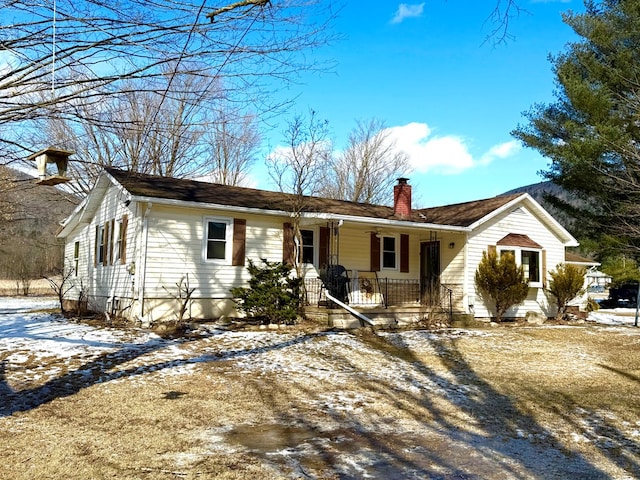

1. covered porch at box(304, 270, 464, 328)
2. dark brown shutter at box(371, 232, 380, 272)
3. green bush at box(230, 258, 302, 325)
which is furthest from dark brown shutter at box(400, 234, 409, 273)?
green bush at box(230, 258, 302, 325)

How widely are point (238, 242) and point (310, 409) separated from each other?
775cm

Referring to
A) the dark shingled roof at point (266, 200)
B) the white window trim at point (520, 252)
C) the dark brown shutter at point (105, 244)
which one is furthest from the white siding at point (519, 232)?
the dark brown shutter at point (105, 244)

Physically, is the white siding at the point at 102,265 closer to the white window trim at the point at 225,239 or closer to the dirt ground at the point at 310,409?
the white window trim at the point at 225,239

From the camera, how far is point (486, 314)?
616 inches

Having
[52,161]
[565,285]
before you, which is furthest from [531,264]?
[52,161]

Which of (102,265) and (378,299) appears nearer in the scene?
(102,265)

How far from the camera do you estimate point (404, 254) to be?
16469mm

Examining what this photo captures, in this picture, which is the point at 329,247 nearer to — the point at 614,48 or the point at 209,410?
the point at 209,410


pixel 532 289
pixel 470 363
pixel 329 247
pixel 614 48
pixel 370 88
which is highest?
pixel 614 48

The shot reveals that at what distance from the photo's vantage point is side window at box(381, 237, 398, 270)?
16156 mm

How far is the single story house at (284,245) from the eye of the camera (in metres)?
12.7

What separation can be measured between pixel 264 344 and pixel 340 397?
3.55 metres

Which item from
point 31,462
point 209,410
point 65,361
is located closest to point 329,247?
point 65,361

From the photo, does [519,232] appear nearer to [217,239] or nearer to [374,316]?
[374,316]
